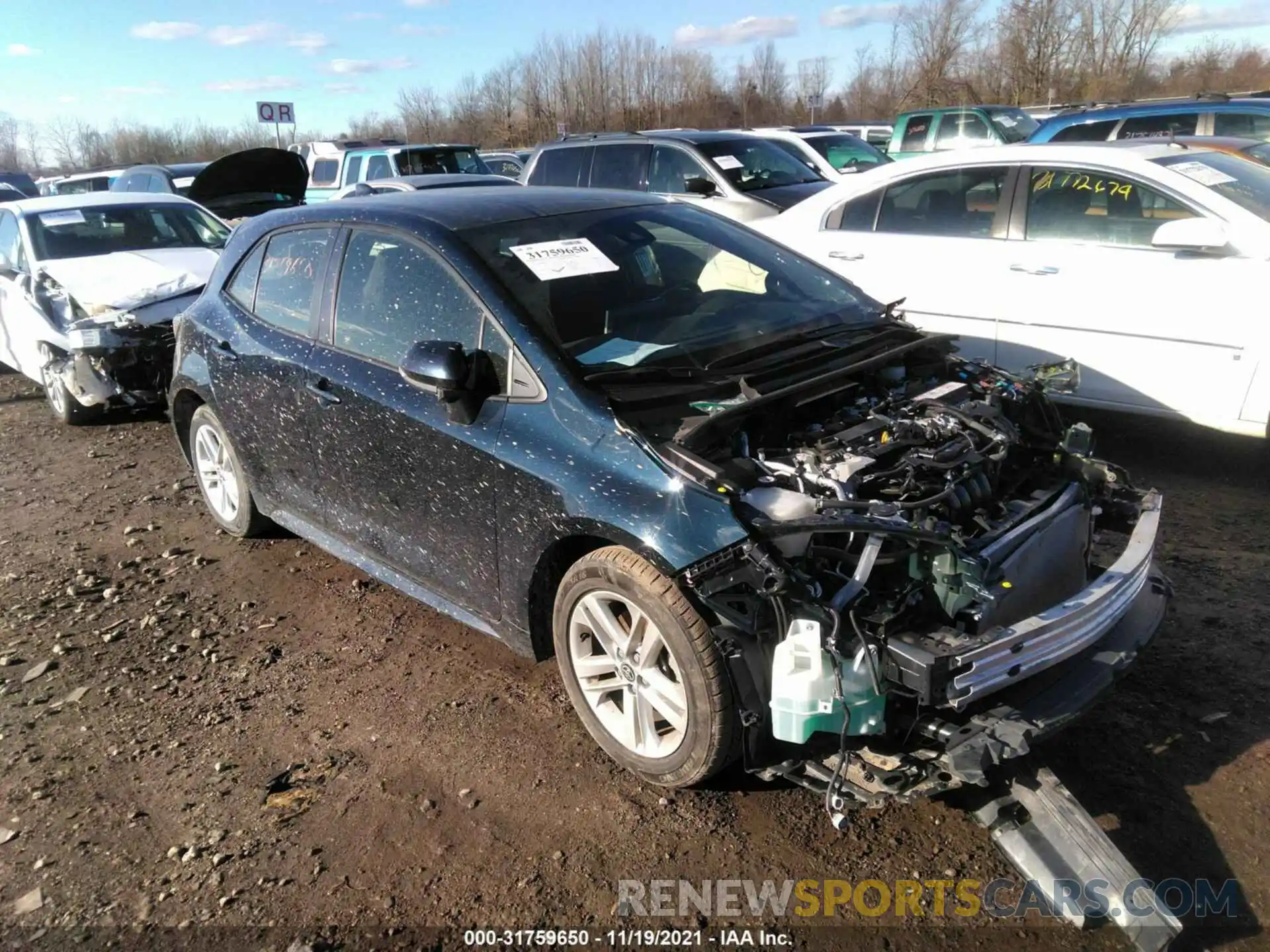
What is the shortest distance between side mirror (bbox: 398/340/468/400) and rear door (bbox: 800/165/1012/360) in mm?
3274

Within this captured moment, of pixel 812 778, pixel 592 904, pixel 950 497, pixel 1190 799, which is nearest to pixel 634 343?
pixel 950 497

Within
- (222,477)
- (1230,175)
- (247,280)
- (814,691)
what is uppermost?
(1230,175)

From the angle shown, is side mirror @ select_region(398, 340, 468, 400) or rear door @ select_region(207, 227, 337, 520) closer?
side mirror @ select_region(398, 340, 468, 400)

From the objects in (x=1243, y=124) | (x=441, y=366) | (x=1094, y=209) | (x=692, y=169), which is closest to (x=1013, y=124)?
(x=1243, y=124)

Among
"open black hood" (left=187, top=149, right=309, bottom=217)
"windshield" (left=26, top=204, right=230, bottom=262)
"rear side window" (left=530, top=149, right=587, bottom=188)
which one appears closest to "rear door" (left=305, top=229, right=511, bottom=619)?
"windshield" (left=26, top=204, right=230, bottom=262)

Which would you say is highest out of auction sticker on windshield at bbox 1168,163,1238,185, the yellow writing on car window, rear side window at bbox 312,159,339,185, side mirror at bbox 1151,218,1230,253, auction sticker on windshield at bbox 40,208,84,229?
auction sticker on windshield at bbox 1168,163,1238,185

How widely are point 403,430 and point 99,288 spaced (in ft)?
17.5

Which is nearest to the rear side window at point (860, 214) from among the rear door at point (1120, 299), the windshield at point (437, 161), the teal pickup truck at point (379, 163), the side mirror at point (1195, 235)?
the rear door at point (1120, 299)

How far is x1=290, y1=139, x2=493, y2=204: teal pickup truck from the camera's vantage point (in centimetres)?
1577

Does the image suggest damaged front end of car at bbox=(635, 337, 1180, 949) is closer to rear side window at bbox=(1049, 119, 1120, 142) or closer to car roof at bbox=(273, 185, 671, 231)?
car roof at bbox=(273, 185, 671, 231)

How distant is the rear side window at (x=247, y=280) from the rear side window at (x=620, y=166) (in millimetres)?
6104

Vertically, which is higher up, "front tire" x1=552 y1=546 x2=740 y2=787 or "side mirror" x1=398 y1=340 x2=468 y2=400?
"side mirror" x1=398 y1=340 x2=468 y2=400

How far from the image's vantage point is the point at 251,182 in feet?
39.1

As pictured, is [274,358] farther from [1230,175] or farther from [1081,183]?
[1230,175]
